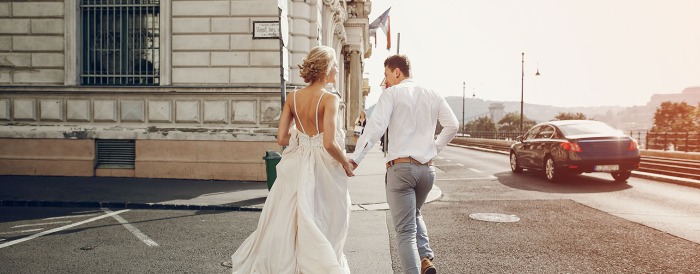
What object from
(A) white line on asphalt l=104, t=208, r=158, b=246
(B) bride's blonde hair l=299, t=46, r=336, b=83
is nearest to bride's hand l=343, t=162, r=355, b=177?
(B) bride's blonde hair l=299, t=46, r=336, b=83

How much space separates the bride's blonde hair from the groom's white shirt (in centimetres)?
46

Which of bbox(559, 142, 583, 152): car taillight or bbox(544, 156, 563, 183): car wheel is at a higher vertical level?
bbox(559, 142, 583, 152): car taillight

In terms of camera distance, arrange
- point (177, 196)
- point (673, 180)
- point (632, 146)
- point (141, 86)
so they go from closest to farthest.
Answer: point (177, 196) < point (141, 86) < point (632, 146) < point (673, 180)

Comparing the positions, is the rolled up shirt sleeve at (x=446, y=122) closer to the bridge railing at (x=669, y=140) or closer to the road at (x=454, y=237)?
the road at (x=454, y=237)

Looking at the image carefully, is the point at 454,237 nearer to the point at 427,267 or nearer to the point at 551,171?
the point at 427,267

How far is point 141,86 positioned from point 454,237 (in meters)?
8.70

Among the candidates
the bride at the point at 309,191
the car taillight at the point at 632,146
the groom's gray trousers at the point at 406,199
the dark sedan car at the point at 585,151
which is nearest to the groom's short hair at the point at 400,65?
the bride at the point at 309,191

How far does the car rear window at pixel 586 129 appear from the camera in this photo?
13586mm

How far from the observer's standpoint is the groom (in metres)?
4.24

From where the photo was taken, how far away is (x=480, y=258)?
5.75 meters

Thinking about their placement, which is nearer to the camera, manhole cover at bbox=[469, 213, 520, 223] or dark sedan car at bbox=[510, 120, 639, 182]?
manhole cover at bbox=[469, 213, 520, 223]

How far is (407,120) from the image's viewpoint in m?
4.37

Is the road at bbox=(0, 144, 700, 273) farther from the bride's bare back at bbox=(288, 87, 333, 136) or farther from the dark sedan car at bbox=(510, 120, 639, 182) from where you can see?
the dark sedan car at bbox=(510, 120, 639, 182)

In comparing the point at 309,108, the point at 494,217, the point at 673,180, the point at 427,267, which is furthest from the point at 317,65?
the point at 673,180
